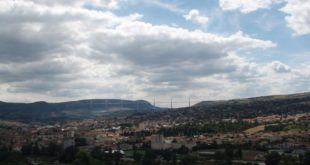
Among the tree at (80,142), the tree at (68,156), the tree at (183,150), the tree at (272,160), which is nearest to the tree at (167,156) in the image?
the tree at (183,150)

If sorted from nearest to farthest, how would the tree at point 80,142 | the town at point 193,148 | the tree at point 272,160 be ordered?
1. the tree at point 272,160
2. the town at point 193,148
3. the tree at point 80,142

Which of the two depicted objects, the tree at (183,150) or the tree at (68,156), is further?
the tree at (183,150)

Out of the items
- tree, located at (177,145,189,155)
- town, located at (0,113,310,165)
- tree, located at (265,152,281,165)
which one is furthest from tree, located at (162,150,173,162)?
tree, located at (265,152,281,165)

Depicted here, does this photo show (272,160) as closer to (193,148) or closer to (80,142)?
(193,148)

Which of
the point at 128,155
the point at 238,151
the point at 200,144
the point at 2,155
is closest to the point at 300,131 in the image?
the point at 200,144

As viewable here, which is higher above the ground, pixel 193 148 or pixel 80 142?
pixel 80 142

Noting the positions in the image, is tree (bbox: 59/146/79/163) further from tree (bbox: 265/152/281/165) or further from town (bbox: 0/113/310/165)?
tree (bbox: 265/152/281/165)

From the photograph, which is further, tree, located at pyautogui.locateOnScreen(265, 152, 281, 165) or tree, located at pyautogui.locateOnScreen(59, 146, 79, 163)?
tree, located at pyautogui.locateOnScreen(59, 146, 79, 163)

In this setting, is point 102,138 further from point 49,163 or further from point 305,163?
point 305,163

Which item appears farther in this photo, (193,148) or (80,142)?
(80,142)

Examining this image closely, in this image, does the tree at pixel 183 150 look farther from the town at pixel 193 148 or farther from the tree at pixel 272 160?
the tree at pixel 272 160

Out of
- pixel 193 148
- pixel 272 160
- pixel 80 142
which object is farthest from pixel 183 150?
pixel 80 142
